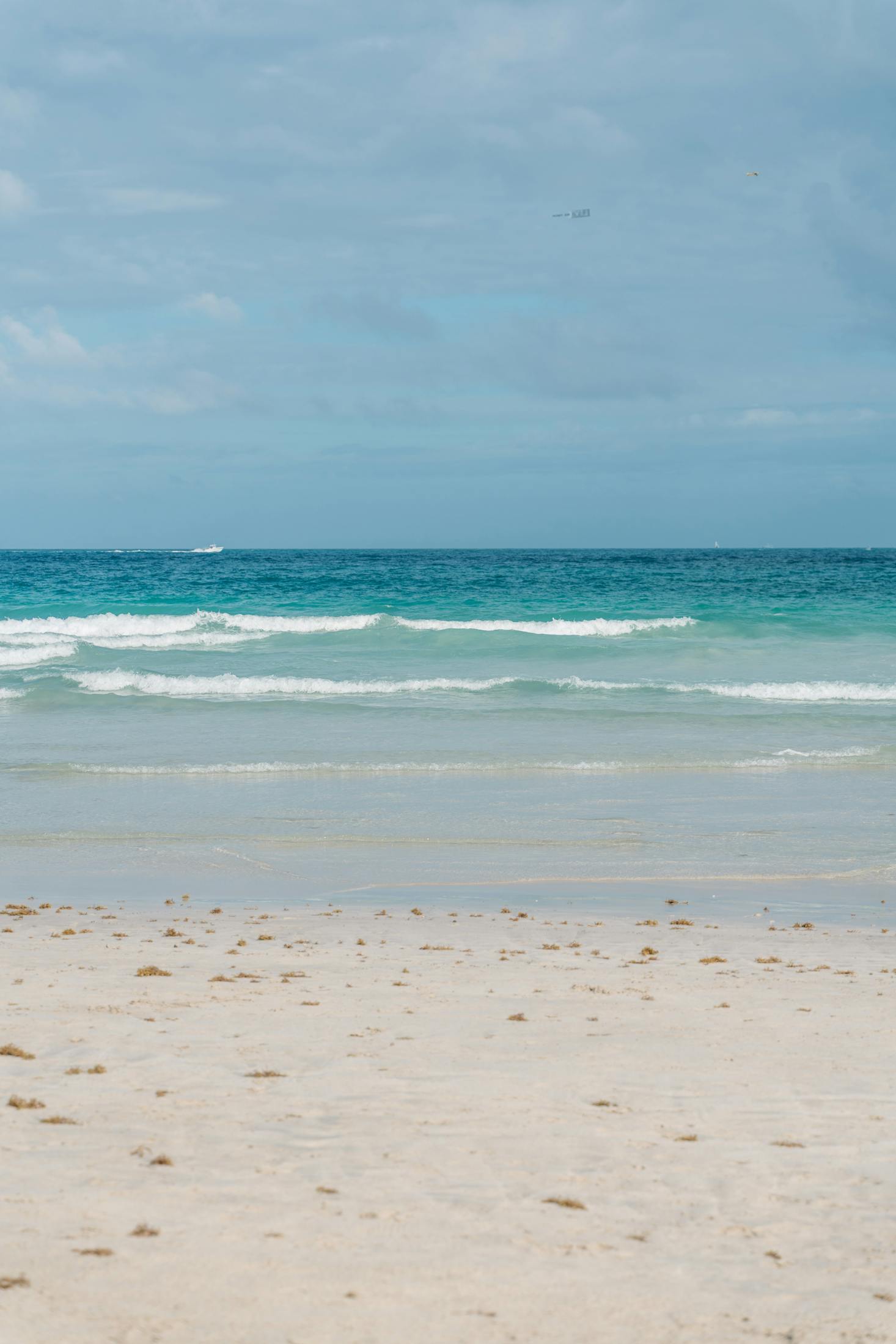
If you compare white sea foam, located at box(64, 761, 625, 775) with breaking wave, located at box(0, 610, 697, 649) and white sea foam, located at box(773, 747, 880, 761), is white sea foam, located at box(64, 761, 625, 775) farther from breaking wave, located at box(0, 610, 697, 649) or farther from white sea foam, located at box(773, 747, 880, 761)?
breaking wave, located at box(0, 610, 697, 649)

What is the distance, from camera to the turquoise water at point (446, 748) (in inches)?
531

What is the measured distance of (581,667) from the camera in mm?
31281

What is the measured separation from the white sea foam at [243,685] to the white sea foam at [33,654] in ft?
17.2

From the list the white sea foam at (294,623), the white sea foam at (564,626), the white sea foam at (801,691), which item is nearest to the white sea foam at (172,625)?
the white sea foam at (294,623)

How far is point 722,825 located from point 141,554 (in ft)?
374

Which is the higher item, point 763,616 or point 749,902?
point 763,616

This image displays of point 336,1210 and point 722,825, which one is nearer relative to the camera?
point 336,1210

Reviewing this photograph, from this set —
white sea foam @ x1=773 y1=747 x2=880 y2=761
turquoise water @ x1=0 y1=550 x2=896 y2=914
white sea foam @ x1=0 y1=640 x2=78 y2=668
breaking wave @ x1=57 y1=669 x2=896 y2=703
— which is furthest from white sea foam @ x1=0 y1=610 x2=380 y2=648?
white sea foam @ x1=773 y1=747 x2=880 y2=761

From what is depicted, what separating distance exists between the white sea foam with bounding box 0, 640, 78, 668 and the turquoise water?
0.10 metres

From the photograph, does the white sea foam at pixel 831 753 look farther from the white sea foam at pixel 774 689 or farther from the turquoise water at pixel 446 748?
the white sea foam at pixel 774 689

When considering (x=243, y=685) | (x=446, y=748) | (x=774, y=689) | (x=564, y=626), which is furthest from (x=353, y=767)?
(x=564, y=626)

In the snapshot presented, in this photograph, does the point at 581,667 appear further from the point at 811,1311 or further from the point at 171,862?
the point at 811,1311

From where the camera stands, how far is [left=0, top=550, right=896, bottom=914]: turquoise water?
1349 cm

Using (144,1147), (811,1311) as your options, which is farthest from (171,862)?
(811,1311)
